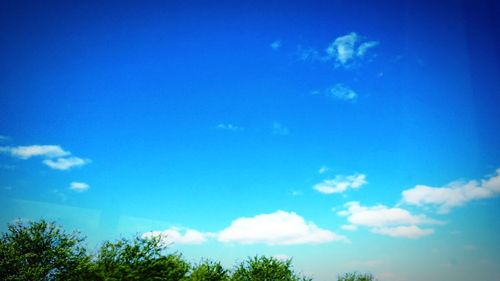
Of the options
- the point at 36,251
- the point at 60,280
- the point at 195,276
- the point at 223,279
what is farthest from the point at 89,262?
the point at 223,279

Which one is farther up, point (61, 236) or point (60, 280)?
point (61, 236)

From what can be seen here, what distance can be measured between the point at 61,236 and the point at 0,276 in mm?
6696

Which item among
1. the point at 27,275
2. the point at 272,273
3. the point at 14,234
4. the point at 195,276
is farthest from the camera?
the point at 272,273

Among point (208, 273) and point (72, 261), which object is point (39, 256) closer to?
point (72, 261)

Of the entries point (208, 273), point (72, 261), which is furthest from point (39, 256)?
point (208, 273)

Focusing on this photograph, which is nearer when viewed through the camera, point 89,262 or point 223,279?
point 89,262

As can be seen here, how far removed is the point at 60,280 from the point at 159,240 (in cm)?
1110

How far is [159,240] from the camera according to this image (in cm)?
3975

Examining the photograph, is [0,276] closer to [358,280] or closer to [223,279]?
[223,279]

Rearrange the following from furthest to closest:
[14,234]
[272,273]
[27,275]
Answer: [272,273], [14,234], [27,275]

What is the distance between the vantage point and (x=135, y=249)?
38312 mm

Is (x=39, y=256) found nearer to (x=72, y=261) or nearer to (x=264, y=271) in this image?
(x=72, y=261)

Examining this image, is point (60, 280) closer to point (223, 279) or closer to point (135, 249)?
point (135, 249)

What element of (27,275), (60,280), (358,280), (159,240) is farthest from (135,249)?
(358,280)
